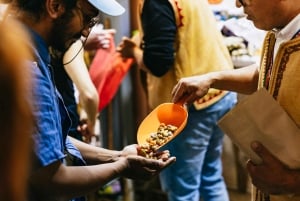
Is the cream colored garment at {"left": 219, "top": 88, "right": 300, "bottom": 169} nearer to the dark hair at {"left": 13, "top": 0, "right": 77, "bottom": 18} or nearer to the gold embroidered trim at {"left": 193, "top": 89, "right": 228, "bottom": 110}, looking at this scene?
the dark hair at {"left": 13, "top": 0, "right": 77, "bottom": 18}

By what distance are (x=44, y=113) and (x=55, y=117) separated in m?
0.07

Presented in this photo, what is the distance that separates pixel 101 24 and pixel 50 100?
179 cm

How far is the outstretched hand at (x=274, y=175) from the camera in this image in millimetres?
1278

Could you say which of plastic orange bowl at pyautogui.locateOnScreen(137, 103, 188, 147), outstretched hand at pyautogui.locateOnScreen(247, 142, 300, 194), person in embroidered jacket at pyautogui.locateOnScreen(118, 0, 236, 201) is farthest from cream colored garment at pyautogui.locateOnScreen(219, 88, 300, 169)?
person in embroidered jacket at pyautogui.locateOnScreen(118, 0, 236, 201)

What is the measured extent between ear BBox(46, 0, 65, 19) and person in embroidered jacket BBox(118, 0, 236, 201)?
3.05 ft

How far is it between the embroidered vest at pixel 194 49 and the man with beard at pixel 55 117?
0.81m

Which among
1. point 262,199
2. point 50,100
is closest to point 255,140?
point 262,199

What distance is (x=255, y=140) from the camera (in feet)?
4.26

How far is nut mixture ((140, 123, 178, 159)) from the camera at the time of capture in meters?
1.52

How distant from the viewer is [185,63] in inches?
88.0

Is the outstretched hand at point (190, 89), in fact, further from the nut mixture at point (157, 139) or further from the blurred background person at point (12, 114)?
the blurred background person at point (12, 114)

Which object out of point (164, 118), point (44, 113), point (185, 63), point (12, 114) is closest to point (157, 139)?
point (164, 118)

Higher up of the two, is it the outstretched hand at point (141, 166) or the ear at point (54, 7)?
the ear at point (54, 7)

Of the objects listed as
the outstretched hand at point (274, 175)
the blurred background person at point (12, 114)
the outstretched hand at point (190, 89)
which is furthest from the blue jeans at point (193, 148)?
the blurred background person at point (12, 114)
